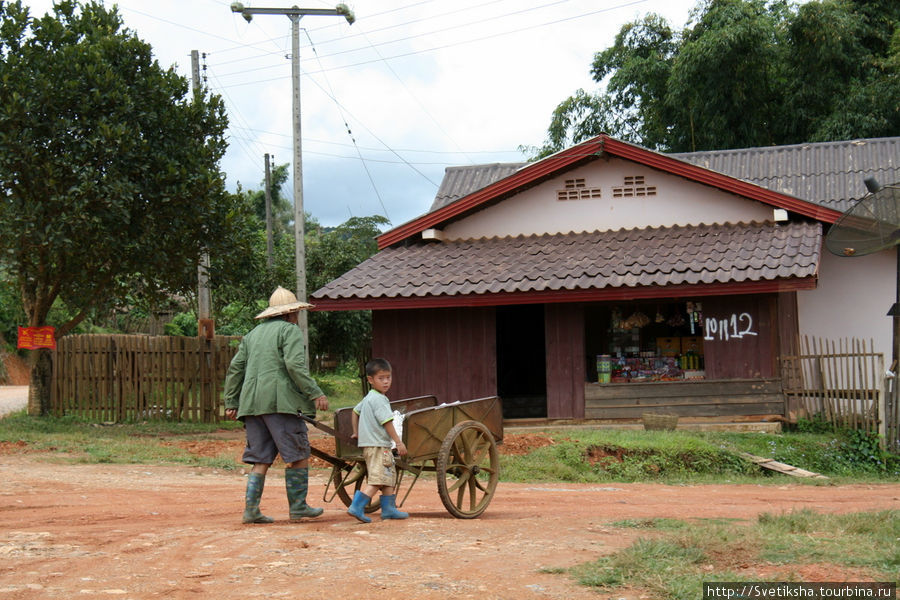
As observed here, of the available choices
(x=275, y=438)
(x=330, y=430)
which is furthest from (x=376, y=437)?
(x=275, y=438)

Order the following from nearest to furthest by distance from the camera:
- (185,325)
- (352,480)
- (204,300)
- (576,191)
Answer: (352,480) < (576,191) < (204,300) < (185,325)

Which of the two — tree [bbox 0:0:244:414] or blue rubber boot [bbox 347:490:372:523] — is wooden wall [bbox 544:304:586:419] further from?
blue rubber boot [bbox 347:490:372:523]

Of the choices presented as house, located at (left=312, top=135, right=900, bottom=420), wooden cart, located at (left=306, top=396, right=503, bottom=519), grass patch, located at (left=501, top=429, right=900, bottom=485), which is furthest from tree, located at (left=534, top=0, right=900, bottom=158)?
wooden cart, located at (left=306, top=396, right=503, bottom=519)

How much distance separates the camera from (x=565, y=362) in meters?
16.3

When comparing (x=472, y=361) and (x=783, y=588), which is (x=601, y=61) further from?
(x=783, y=588)

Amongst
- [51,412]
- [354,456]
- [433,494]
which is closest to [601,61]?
[51,412]

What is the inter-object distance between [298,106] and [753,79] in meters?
16.1

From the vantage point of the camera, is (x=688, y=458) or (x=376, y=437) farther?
(x=688, y=458)

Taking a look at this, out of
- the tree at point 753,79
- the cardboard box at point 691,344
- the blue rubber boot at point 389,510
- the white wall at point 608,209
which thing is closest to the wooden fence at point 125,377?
the white wall at point 608,209

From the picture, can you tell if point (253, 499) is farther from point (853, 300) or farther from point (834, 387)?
point (853, 300)

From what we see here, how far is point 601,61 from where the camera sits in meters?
35.8

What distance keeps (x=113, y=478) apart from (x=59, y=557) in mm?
5661

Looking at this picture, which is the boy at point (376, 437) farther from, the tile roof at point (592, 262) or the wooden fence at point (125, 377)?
the wooden fence at point (125, 377)

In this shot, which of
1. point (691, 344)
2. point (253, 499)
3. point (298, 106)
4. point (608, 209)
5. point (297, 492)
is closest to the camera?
point (253, 499)
